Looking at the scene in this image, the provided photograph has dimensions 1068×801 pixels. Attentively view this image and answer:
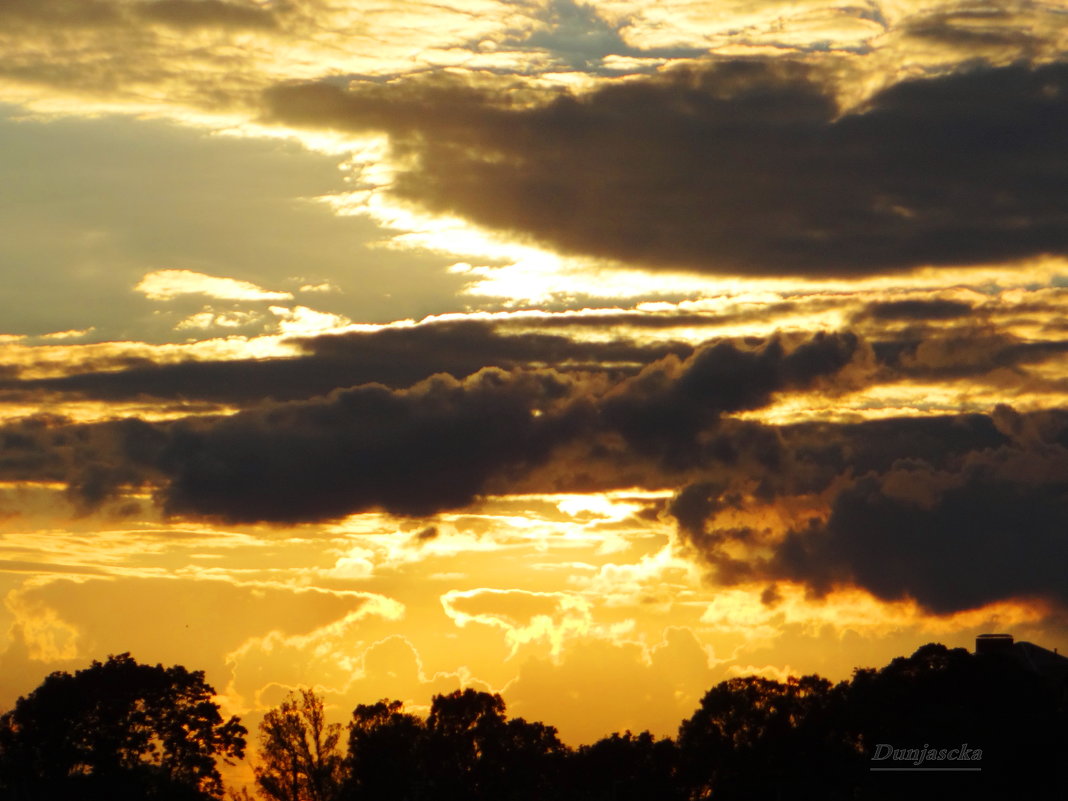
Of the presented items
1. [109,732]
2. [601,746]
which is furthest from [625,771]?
[109,732]

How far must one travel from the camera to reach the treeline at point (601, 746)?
137 meters

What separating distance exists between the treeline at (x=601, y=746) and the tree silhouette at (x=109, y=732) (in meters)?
0.15

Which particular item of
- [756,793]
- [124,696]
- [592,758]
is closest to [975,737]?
[756,793]

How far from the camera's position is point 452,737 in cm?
18662

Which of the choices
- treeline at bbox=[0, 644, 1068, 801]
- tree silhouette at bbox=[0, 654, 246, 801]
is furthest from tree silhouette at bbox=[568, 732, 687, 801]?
tree silhouette at bbox=[0, 654, 246, 801]

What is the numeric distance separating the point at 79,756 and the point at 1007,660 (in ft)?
288

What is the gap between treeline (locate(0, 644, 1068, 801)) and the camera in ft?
448

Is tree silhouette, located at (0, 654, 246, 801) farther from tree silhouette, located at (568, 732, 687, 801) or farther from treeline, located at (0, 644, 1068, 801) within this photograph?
tree silhouette, located at (568, 732, 687, 801)

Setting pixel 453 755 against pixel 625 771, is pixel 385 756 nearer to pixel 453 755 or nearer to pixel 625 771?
pixel 453 755

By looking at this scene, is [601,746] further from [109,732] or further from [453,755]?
[109,732]

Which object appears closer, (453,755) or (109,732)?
(109,732)

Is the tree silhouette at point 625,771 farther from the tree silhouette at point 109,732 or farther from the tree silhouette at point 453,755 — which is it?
the tree silhouette at point 109,732

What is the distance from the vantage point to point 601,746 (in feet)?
606

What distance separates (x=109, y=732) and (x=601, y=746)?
55997 mm
